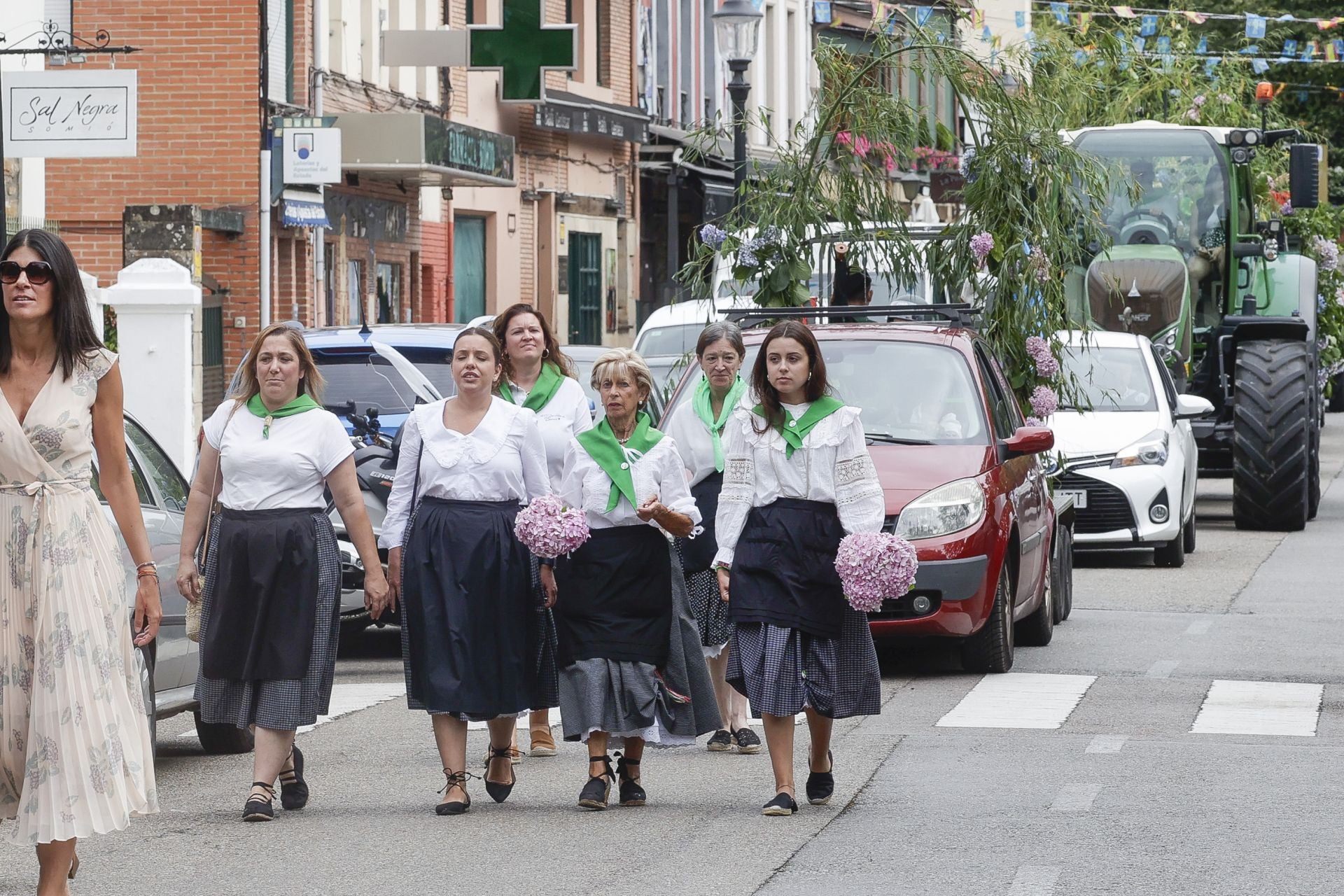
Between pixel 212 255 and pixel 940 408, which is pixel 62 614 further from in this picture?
pixel 212 255

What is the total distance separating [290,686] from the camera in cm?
834

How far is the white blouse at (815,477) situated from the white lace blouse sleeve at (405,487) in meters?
1.08

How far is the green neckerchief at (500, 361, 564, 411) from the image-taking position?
31.9 feet

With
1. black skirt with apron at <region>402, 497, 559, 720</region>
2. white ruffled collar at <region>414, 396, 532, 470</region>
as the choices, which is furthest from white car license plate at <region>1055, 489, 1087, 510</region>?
black skirt with apron at <region>402, 497, 559, 720</region>

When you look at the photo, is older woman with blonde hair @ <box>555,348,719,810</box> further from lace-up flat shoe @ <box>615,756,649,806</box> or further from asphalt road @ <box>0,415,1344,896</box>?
asphalt road @ <box>0,415,1344,896</box>

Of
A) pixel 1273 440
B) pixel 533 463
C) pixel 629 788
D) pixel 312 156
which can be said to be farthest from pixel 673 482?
pixel 312 156

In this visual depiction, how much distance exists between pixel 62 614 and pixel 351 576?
6074 millimetres

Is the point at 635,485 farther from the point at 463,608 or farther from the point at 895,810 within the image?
the point at 895,810

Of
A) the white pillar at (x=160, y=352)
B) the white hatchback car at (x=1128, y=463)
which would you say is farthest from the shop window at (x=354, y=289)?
the white hatchback car at (x=1128, y=463)

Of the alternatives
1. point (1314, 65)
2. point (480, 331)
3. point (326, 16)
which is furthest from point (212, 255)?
point (1314, 65)

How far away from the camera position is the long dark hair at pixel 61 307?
6.57 meters

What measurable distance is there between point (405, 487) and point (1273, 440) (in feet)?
43.1

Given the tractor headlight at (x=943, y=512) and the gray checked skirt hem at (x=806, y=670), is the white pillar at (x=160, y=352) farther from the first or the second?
the gray checked skirt hem at (x=806, y=670)

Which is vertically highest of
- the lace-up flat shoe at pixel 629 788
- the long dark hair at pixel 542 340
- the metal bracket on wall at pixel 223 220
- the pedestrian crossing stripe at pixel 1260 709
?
the metal bracket on wall at pixel 223 220
